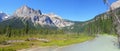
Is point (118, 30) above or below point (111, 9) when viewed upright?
below

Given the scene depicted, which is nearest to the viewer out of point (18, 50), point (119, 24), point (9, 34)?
point (119, 24)

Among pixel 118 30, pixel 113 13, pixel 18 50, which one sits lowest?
pixel 18 50

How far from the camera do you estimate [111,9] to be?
14047 mm

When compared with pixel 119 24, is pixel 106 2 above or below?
above

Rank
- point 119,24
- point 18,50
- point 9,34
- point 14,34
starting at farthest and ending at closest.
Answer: point 14,34 < point 9,34 < point 18,50 < point 119,24

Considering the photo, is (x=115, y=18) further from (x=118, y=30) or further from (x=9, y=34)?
(x=9, y=34)

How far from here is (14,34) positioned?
192875 millimetres

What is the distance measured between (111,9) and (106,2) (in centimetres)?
55

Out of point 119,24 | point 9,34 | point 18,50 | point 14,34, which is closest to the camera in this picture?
point 119,24

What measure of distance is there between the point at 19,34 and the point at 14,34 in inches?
281

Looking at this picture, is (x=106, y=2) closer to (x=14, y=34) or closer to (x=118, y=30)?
(x=118, y=30)

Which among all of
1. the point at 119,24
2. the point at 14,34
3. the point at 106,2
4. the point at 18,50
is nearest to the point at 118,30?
the point at 119,24

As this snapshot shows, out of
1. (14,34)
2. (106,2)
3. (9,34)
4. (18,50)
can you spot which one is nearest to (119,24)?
(106,2)

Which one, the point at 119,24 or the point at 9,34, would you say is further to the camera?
the point at 9,34
